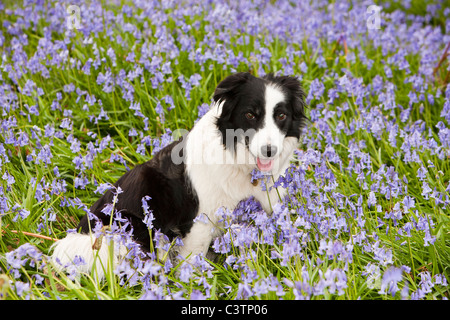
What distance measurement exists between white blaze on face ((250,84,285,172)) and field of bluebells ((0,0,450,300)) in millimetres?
246

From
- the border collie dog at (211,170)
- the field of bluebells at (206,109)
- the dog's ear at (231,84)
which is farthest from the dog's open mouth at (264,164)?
the dog's ear at (231,84)

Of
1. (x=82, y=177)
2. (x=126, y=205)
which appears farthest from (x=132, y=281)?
(x=82, y=177)

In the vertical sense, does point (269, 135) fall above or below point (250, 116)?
below

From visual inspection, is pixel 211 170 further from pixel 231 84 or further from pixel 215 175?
pixel 231 84

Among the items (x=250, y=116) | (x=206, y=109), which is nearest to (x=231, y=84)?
(x=250, y=116)

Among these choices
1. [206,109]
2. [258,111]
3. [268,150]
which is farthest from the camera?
[206,109]

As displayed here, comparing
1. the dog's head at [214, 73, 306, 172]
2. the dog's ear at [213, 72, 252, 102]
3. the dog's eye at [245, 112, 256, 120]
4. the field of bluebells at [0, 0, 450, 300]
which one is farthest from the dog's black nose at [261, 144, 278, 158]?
the dog's ear at [213, 72, 252, 102]

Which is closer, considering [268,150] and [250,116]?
[268,150]

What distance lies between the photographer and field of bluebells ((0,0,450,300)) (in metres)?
2.96

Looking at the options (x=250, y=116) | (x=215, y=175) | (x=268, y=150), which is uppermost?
(x=250, y=116)

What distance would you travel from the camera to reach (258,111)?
11.1 feet

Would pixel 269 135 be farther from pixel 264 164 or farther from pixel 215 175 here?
pixel 215 175

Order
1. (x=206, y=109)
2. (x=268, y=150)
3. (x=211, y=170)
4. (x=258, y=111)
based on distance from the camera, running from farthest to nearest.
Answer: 1. (x=206, y=109)
2. (x=211, y=170)
3. (x=258, y=111)
4. (x=268, y=150)

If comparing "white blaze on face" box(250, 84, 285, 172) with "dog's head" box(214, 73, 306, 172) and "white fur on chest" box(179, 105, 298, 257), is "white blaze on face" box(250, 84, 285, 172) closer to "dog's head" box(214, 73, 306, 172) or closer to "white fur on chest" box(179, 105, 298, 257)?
"dog's head" box(214, 73, 306, 172)
